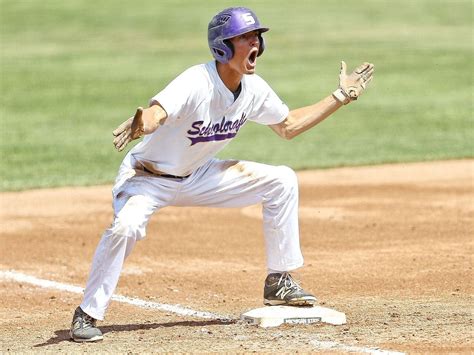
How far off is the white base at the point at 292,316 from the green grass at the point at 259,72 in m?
A: 5.81

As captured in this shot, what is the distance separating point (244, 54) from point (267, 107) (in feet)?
1.89

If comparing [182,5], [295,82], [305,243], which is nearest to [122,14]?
[182,5]

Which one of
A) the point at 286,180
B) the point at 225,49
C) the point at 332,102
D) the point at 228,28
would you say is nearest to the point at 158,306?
the point at 286,180

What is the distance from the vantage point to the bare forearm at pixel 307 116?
24.5ft

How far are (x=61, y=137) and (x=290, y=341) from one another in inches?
368

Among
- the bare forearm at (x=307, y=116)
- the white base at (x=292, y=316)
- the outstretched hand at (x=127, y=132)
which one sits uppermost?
the bare forearm at (x=307, y=116)

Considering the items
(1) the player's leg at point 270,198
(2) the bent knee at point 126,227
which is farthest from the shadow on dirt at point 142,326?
(2) the bent knee at point 126,227

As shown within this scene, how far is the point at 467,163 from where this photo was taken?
13531 millimetres

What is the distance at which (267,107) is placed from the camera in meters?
7.36

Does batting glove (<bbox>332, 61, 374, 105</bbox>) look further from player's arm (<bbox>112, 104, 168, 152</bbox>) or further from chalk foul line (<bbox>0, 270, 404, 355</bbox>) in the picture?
chalk foul line (<bbox>0, 270, 404, 355</bbox>)

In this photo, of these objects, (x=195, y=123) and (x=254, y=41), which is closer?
(x=195, y=123)

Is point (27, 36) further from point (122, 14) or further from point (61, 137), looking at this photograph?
point (61, 137)

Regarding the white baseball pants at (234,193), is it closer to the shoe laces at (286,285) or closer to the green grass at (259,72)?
the shoe laces at (286,285)

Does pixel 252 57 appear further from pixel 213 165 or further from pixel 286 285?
pixel 286 285
